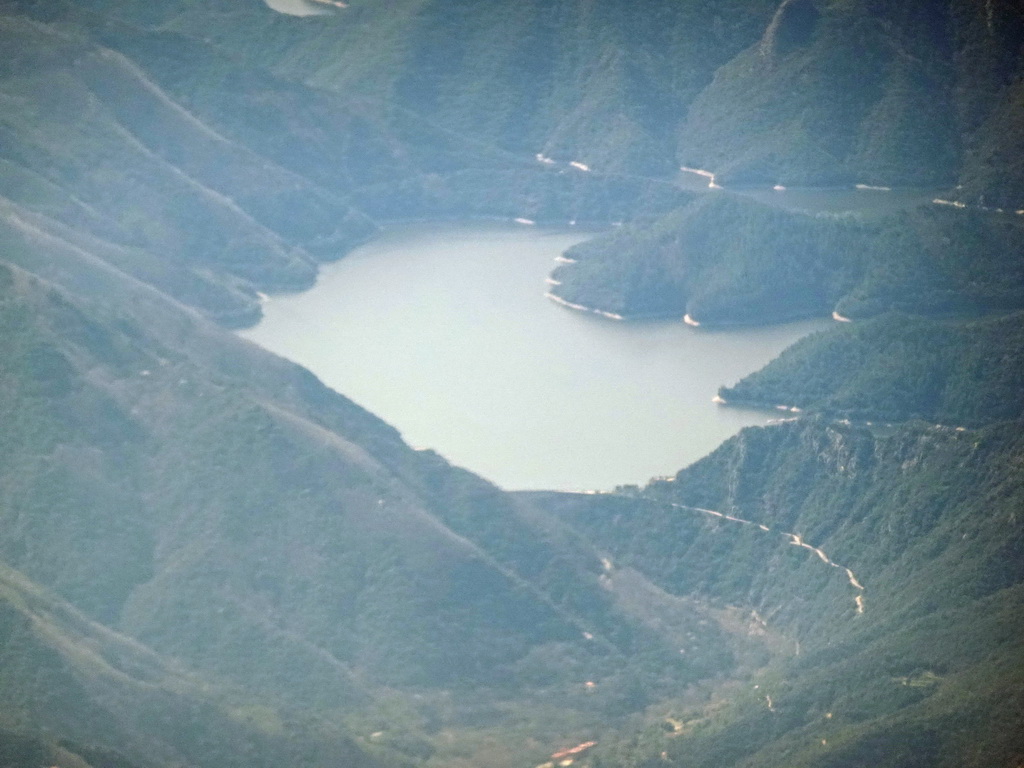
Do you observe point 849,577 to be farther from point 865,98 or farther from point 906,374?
point 865,98

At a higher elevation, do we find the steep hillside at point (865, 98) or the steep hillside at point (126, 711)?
the steep hillside at point (865, 98)

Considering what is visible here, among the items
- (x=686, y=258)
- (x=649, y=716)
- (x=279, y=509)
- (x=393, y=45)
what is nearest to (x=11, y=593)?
(x=279, y=509)

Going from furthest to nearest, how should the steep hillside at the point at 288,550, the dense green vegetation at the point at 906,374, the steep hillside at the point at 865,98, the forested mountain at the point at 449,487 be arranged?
the steep hillside at the point at 865,98 → the dense green vegetation at the point at 906,374 → the steep hillside at the point at 288,550 → the forested mountain at the point at 449,487

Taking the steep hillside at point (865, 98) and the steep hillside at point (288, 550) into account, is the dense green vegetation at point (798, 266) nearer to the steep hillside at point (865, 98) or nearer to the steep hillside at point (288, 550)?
the steep hillside at point (865, 98)

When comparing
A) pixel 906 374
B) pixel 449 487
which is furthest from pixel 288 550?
pixel 906 374

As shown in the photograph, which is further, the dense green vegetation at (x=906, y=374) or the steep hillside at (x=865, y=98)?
the steep hillside at (x=865, y=98)

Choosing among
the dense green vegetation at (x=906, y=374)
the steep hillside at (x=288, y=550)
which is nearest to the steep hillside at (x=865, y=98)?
the dense green vegetation at (x=906, y=374)
